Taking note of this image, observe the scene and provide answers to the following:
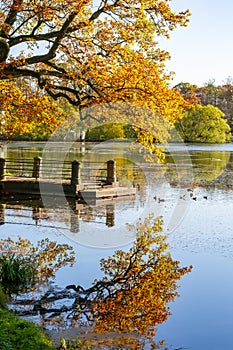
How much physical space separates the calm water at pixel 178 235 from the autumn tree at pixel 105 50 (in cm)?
348

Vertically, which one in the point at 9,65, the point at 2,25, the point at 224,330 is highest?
the point at 2,25

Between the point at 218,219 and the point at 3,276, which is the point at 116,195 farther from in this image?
the point at 3,276

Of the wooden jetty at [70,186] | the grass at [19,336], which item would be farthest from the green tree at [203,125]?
the grass at [19,336]

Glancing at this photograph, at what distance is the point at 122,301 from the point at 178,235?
607 cm

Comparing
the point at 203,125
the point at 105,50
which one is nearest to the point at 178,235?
the point at 105,50

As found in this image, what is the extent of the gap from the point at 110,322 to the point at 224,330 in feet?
5.68

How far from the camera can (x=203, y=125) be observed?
8381cm

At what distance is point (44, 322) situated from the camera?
8008 millimetres

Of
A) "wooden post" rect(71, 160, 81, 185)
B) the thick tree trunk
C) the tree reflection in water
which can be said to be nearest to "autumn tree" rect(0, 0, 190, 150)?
the thick tree trunk

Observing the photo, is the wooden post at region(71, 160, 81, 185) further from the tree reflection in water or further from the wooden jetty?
the tree reflection in water

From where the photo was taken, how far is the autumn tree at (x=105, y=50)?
13.0 metres

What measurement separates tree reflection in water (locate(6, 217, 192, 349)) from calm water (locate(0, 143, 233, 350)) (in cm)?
26

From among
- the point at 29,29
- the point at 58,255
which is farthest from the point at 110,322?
the point at 29,29

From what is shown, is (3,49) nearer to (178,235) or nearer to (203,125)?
(178,235)
